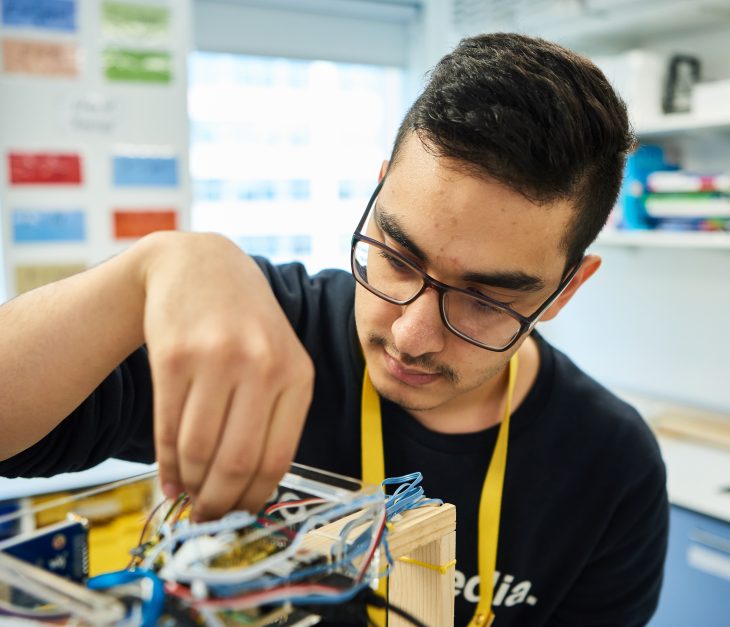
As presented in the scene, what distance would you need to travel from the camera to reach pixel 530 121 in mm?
855

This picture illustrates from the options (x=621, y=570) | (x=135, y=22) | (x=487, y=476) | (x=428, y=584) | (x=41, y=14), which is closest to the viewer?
(x=428, y=584)

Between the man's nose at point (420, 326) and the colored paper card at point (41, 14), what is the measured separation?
176cm

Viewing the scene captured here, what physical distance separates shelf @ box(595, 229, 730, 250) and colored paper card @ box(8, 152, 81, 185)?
5.17 feet

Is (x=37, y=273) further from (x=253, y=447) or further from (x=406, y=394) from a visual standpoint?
(x=253, y=447)

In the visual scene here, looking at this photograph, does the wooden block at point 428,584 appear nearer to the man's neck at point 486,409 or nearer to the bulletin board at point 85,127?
the man's neck at point 486,409

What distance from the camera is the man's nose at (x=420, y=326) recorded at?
86 centimetres

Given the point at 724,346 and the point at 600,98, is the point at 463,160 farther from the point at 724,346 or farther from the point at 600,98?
the point at 724,346

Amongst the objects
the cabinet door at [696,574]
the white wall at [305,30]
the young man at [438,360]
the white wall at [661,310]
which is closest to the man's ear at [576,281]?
the young man at [438,360]

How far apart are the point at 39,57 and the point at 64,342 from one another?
1717 millimetres

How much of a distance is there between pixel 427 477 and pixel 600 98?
0.57m

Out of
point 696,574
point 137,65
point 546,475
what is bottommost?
point 696,574

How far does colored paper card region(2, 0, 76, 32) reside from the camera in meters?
2.07

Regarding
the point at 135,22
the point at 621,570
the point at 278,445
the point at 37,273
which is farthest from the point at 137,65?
the point at 278,445

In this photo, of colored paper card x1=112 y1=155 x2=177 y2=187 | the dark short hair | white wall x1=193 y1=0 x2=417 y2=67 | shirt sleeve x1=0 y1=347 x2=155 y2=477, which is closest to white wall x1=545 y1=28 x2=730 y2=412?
white wall x1=193 y1=0 x2=417 y2=67
